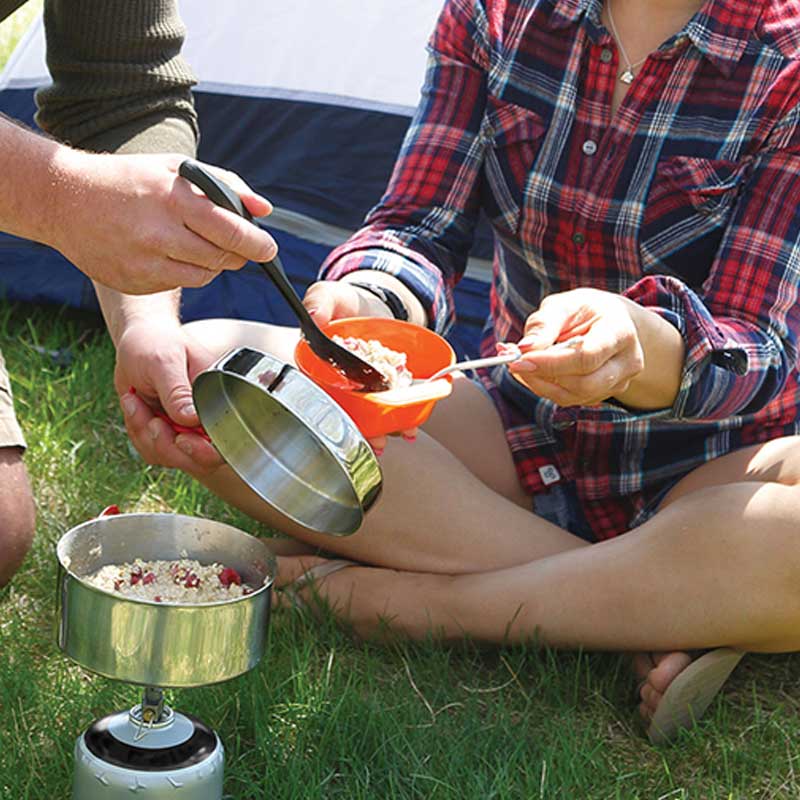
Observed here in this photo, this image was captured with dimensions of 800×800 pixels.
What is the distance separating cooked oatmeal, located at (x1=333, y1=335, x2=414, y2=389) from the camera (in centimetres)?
153

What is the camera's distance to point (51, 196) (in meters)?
1.40

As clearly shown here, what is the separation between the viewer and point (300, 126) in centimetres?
269

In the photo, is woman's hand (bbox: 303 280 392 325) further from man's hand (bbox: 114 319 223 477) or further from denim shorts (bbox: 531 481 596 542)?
denim shorts (bbox: 531 481 596 542)

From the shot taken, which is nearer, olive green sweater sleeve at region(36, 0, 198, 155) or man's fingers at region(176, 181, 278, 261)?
man's fingers at region(176, 181, 278, 261)

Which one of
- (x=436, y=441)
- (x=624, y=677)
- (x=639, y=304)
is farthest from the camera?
(x=436, y=441)

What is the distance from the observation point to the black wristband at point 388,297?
1797 mm

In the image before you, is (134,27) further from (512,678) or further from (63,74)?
(512,678)

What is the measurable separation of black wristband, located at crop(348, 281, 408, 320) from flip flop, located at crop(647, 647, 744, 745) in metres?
0.56

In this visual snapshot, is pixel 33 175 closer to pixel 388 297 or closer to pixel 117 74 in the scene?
pixel 388 297

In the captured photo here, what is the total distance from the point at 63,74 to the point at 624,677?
1140 mm

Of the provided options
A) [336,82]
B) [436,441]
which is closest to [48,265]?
[336,82]

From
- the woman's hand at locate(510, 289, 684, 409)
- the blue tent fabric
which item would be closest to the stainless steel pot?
the woman's hand at locate(510, 289, 684, 409)

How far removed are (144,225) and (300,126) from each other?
1380 millimetres

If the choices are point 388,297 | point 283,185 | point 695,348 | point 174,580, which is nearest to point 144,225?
point 174,580
